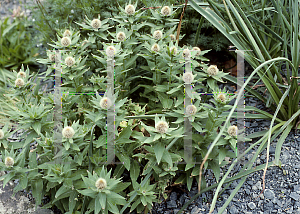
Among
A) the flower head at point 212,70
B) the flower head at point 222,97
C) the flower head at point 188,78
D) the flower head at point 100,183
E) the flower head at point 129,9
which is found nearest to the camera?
the flower head at point 100,183

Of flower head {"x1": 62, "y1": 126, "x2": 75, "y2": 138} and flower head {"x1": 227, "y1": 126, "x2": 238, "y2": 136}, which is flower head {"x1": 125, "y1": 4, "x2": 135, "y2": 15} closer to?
flower head {"x1": 62, "y1": 126, "x2": 75, "y2": 138}

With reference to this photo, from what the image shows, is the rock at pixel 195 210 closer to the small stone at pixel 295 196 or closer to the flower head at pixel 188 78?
the small stone at pixel 295 196

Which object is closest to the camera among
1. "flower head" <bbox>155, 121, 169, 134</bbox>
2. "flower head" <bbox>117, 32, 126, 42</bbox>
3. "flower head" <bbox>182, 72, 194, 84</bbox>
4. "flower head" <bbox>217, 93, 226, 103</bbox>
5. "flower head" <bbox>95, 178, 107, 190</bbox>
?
"flower head" <bbox>95, 178, 107, 190</bbox>

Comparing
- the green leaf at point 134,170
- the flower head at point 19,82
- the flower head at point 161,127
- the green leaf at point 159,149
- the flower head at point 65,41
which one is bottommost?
the green leaf at point 134,170

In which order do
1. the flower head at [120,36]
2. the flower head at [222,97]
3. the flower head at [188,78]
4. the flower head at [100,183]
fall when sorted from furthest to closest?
the flower head at [120,36] < the flower head at [188,78] < the flower head at [222,97] < the flower head at [100,183]

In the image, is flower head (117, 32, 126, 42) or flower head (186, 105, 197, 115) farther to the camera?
flower head (117, 32, 126, 42)

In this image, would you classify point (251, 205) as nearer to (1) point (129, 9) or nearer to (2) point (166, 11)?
(2) point (166, 11)

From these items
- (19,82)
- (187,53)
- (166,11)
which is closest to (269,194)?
(187,53)

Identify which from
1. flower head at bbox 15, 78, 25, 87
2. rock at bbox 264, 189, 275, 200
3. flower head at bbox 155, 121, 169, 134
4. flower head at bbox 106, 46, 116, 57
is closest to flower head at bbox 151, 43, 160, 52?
flower head at bbox 106, 46, 116, 57

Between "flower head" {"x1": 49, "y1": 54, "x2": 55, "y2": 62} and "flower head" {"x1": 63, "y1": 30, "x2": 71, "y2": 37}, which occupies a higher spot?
"flower head" {"x1": 63, "y1": 30, "x2": 71, "y2": 37}

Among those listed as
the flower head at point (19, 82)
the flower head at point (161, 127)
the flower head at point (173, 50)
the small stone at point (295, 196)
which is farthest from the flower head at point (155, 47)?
the small stone at point (295, 196)

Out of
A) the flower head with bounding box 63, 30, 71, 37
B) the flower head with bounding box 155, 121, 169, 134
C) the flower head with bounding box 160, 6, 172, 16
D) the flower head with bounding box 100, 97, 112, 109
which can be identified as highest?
the flower head with bounding box 160, 6, 172, 16

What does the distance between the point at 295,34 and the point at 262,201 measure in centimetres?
123

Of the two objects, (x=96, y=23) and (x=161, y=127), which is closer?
(x=161, y=127)
